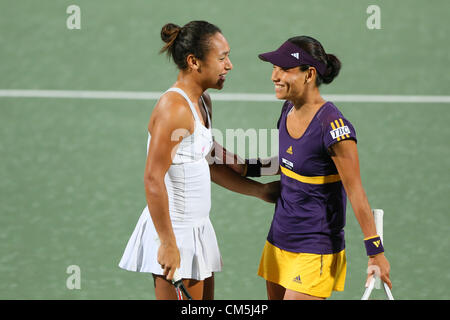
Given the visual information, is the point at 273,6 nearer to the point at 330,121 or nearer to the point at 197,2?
the point at 197,2

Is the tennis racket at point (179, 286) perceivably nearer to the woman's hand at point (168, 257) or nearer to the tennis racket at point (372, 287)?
the woman's hand at point (168, 257)

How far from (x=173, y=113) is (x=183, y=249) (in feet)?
2.60

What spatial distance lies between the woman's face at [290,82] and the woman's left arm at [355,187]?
0.43 meters

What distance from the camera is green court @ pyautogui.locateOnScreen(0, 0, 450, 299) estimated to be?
6.36m

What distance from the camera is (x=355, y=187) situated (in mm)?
3908

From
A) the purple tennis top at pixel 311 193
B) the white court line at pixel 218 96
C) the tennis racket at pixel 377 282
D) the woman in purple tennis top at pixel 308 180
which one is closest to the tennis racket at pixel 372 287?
the tennis racket at pixel 377 282

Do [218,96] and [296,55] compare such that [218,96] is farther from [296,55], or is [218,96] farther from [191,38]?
[191,38]

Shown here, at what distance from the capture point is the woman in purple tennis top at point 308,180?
4.08m

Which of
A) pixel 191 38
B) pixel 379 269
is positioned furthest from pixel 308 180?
pixel 191 38

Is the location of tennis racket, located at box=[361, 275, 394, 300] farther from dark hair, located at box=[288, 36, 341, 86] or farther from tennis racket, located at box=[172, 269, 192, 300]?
dark hair, located at box=[288, 36, 341, 86]

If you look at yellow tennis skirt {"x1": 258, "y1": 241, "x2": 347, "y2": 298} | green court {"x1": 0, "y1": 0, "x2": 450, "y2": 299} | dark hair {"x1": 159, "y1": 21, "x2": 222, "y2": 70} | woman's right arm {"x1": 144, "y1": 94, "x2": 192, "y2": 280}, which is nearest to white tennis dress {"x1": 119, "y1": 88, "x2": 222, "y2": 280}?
woman's right arm {"x1": 144, "y1": 94, "x2": 192, "y2": 280}

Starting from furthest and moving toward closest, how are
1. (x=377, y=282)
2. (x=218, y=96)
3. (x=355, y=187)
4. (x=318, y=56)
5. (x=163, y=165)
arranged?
(x=218, y=96), (x=318, y=56), (x=377, y=282), (x=355, y=187), (x=163, y=165)
